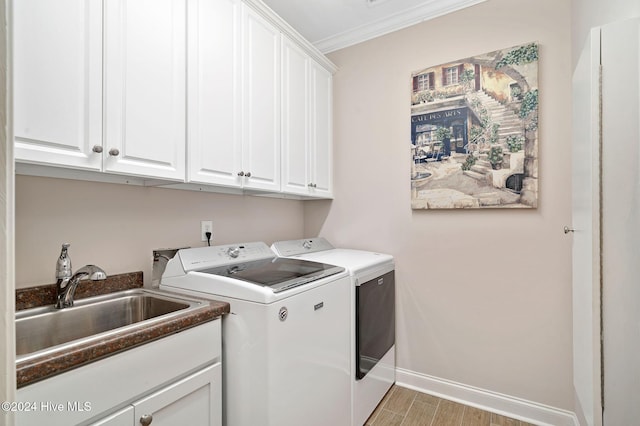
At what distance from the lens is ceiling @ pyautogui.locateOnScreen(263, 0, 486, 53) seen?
82.8 inches

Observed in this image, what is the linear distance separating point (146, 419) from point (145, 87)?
1.22m

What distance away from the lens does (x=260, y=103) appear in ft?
6.03

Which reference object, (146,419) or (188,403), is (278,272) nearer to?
(188,403)

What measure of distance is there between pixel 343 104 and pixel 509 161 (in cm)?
131

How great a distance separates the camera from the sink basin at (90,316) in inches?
43.2

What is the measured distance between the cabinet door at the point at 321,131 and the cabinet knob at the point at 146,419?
5.46 feet

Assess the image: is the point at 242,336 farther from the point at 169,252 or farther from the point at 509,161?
the point at 509,161

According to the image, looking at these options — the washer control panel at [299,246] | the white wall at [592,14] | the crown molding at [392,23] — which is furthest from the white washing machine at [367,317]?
the crown molding at [392,23]

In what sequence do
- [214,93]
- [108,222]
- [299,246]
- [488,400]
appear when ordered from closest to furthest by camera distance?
[108,222] → [214,93] → [488,400] → [299,246]

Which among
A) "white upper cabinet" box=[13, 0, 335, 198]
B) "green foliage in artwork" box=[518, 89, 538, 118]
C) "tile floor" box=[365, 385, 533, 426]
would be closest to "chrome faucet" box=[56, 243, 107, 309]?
"white upper cabinet" box=[13, 0, 335, 198]

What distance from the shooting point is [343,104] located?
101 inches

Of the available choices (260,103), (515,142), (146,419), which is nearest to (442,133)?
(515,142)

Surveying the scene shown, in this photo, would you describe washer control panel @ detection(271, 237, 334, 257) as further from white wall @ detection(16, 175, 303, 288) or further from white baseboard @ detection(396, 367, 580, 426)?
white baseboard @ detection(396, 367, 580, 426)

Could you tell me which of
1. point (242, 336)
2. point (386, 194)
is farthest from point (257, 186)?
point (386, 194)
